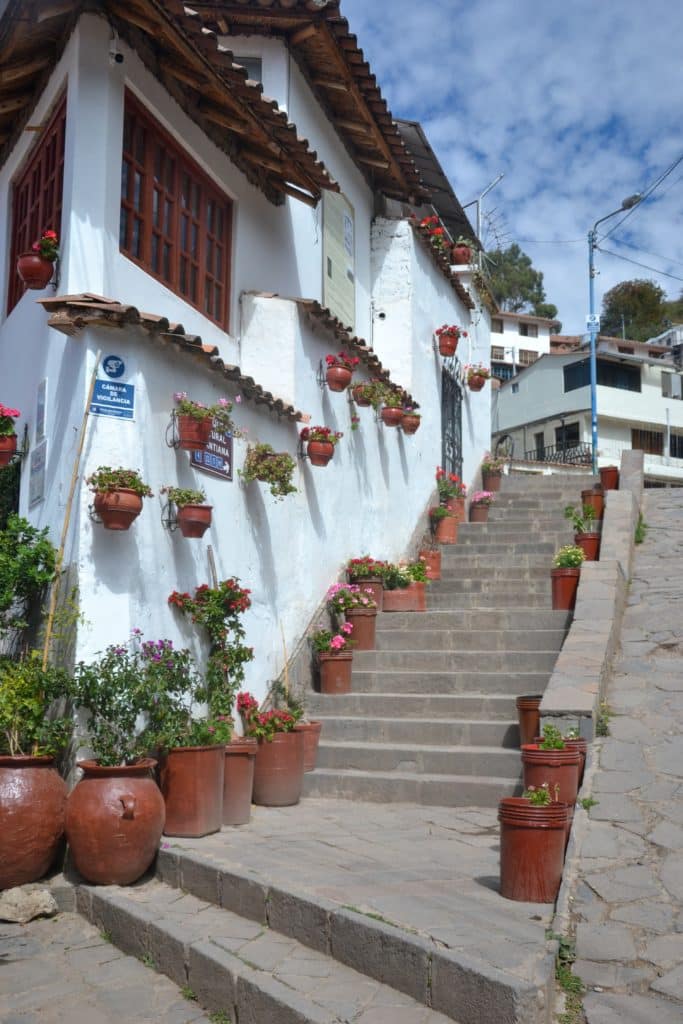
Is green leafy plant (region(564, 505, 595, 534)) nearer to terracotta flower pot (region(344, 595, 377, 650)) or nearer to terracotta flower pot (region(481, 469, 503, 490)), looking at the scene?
Answer: terracotta flower pot (region(481, 469, 503, 490))

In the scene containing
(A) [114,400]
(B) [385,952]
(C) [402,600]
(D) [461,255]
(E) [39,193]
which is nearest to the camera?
(B) [385,952]

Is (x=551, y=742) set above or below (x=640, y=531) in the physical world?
below

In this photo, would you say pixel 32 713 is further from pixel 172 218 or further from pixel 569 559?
pixel 569 559

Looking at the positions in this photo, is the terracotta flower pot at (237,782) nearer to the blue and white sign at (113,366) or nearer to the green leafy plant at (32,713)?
the green leafy plant at (32,713)

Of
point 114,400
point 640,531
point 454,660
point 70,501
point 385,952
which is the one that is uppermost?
point 114,400

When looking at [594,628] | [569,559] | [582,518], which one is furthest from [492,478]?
[594,628]

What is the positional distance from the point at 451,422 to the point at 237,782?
29.2 ft

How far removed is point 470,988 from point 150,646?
10.7ft

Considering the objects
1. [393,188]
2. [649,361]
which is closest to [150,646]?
[393,188]

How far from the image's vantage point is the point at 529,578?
10633mm

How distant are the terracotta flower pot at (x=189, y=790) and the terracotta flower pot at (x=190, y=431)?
2.11m

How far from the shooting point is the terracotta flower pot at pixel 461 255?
15.2 metres

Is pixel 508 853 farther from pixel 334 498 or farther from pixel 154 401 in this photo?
pixel 334 498

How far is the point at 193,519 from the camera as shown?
657cm
